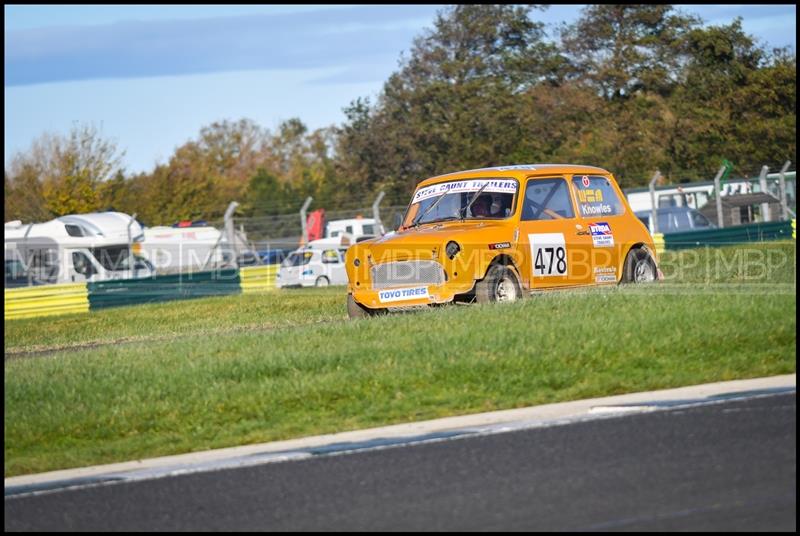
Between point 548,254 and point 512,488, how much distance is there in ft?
25.1

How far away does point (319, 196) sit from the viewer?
6538cm

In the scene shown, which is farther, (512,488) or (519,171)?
(519,171)

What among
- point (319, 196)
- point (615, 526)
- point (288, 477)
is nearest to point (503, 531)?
point (615, 526)

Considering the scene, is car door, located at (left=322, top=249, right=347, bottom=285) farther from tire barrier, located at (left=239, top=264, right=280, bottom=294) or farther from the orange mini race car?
the orange mini race car

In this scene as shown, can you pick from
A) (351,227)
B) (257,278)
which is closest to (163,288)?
(257,278)

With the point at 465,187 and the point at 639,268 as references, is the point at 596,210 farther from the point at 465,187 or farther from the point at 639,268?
the point at 465,187

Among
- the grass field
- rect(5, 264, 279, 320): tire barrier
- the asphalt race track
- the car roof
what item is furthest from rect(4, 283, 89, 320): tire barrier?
the asphalt race track

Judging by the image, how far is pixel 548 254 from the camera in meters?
13.2

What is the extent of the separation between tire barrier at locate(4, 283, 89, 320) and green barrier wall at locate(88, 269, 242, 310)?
0.22 metres

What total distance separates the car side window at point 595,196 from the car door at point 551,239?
0.18 metres

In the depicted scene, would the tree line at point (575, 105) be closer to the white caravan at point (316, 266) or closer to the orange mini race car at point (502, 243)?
the white caravan at point (316, 266)

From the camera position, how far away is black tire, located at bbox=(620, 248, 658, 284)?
45.8ft

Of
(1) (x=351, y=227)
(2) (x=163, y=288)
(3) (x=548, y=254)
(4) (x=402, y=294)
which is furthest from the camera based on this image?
(1) (x=351, y=227)

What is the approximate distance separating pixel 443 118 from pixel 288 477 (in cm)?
4193
